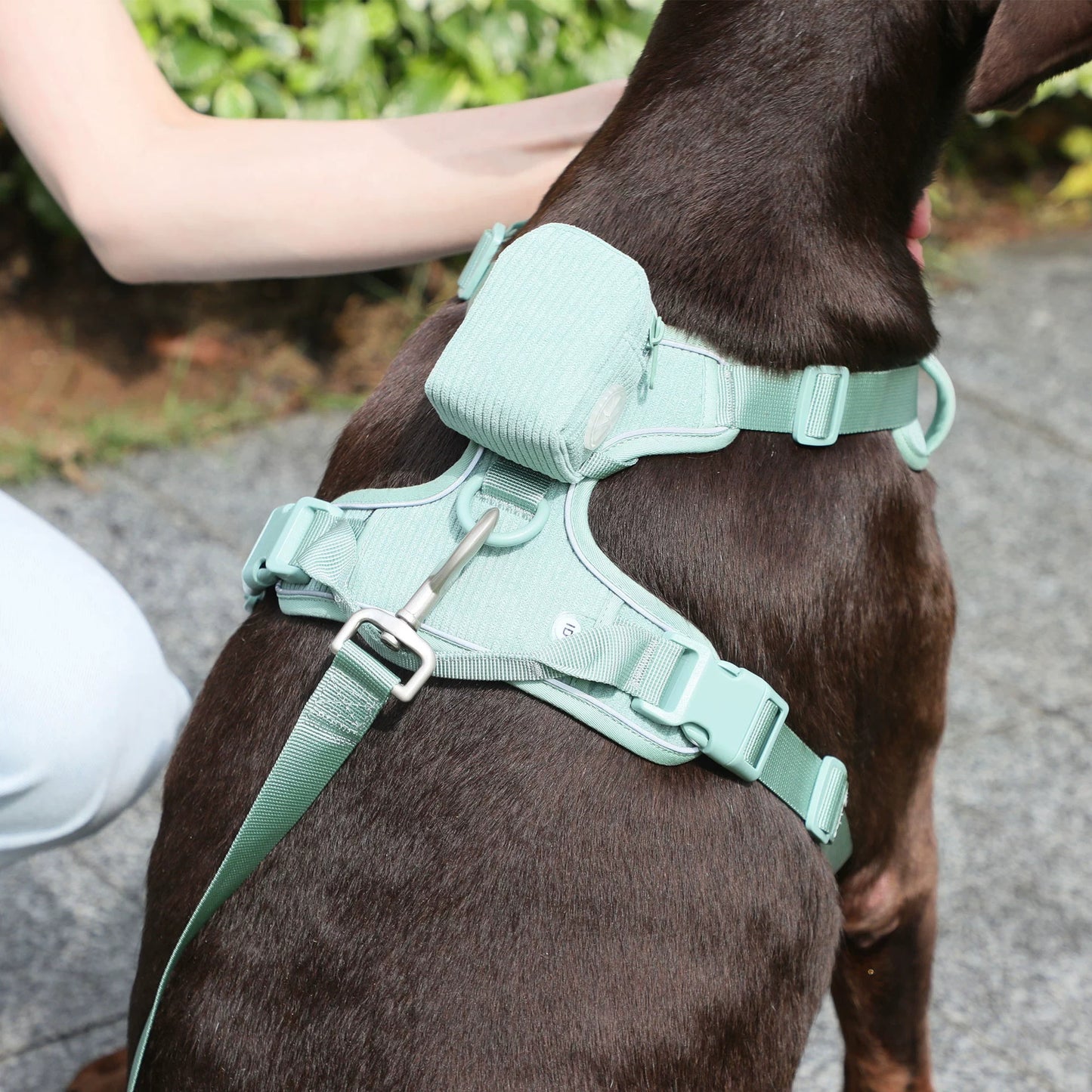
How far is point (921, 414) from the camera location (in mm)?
4281

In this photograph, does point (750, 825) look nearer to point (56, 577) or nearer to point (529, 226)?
point (529, 226)

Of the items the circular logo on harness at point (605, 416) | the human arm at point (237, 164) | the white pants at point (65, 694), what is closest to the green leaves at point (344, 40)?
the human arm at point (237, 164)

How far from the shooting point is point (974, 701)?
3301 millimetres

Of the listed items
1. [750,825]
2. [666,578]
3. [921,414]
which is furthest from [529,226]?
[921,414]

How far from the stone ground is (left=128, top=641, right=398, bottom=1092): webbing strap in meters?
1.20

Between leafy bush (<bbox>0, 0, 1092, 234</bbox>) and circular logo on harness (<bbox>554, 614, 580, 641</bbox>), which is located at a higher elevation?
circular logo on harness (<bbox>554, 614, 580, 641</bbox>)

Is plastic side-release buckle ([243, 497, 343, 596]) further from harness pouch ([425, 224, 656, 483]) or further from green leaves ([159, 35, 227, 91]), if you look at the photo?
green leaves ([159, 35, 227, 91])

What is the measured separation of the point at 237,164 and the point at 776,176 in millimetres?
796

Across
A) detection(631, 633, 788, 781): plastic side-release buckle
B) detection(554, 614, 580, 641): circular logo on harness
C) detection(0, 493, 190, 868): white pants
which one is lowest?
detection(0, 493, 190, 868): white pants

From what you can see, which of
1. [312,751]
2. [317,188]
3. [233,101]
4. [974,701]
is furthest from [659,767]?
[233,101]

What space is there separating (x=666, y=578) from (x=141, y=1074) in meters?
0.75

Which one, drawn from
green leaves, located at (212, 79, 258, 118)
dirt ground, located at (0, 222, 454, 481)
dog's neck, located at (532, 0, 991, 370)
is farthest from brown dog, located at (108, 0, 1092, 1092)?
dirt ground, located at (0, 222, 454, 481)

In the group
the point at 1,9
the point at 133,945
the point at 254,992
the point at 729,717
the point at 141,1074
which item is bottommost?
the point at 133,945

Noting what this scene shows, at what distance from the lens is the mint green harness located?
1.24 meters
